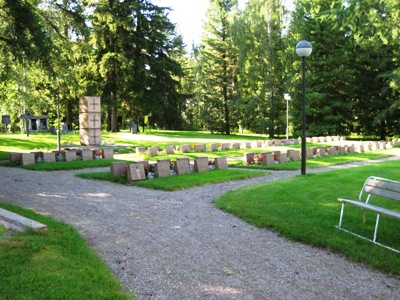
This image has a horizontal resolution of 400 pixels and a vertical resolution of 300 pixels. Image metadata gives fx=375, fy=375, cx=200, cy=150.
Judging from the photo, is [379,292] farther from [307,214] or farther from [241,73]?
[241,73]

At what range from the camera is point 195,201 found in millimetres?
8461

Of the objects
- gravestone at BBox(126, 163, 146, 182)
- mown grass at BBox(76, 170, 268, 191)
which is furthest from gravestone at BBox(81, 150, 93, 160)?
gravestone at BBox(126, 163, 146, 182)

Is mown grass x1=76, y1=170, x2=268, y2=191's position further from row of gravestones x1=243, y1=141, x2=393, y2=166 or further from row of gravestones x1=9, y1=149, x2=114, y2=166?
row of gravestones x1=9, y1=149, x2=114, y2=166

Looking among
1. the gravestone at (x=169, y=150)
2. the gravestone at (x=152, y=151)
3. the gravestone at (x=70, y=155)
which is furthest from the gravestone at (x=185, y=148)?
the gravestone at (x=70, y=155)

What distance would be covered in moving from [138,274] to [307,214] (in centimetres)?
361

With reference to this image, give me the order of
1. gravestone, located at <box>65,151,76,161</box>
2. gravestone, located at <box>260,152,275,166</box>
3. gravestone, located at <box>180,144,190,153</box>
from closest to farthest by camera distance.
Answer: gravestone, located at <box>260,152,275,166</box> < gravestone, located at <box>65,151,76,161</box> < gravestone, located at <box>180,144,190,153</box>

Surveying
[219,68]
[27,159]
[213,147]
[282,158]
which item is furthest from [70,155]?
[219,68]

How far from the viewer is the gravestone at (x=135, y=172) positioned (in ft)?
36.4

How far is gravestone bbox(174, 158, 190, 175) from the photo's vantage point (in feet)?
41.1

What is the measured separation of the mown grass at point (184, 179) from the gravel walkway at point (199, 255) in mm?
1703

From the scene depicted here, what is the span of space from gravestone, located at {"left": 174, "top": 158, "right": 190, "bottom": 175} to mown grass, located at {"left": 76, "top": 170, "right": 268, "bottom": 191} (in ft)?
1.24

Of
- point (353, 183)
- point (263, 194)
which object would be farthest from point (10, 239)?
point (353, 183)

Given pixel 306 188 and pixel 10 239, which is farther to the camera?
pixel 306 188

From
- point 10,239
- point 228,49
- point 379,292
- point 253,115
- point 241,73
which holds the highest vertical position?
point 228,49
